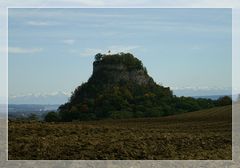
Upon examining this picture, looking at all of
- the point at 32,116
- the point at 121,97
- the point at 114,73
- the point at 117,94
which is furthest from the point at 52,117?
the point at 114,73

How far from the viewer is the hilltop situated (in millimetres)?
21891

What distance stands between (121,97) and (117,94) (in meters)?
0.99

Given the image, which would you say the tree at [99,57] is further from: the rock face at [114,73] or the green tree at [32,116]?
the green tree at [32,116]

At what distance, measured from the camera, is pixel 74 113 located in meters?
22.9

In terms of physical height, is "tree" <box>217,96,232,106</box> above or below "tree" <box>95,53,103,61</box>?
below

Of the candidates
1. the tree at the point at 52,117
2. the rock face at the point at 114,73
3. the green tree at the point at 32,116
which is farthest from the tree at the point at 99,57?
the green tree at the point at 32,116

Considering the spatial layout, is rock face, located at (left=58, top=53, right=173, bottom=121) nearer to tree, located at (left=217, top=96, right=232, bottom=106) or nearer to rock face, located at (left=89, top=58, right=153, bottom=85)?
rock face, located at (left=89, top=58, right=153, bottom=85)

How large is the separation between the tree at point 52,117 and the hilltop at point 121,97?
3.8 inches

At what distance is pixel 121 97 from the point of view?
2314 centimetres

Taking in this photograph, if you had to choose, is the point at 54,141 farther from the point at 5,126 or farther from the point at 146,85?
the point at 146,85

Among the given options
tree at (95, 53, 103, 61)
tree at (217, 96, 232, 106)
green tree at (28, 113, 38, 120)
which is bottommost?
green tree at (28, 113, 38, 120)

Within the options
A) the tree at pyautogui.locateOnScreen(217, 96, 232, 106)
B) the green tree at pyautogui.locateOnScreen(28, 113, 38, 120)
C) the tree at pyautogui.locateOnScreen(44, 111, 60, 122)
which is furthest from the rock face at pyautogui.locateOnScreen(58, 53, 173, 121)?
the green tree at pyautogui.locateOnScreen(28, 113, 38, 120)

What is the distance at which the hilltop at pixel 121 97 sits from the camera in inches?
862

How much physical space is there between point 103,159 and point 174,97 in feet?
51.0
